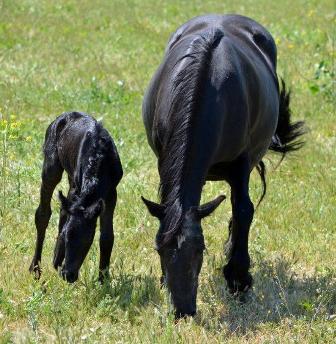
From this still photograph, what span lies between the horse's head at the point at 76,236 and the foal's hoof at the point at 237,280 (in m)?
1.08

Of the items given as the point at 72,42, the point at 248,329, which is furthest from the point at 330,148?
the point at 72,42

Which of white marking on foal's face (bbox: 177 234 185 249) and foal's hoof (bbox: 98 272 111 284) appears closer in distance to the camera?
white marking on foal's face (bbox: 177 234 185 249)

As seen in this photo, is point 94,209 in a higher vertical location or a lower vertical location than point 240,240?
higher

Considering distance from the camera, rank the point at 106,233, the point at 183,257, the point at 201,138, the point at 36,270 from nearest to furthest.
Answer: the point at 183,257 < the point at 201,138 < the point at 106,233 < the point at 36,270

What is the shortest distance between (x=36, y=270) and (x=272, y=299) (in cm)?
184

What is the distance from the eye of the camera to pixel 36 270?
6.39 metres

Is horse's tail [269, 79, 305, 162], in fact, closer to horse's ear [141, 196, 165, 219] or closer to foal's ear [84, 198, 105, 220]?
Answer: foal's ear [84, 198, 105, 220]

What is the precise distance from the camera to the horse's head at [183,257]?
488cm

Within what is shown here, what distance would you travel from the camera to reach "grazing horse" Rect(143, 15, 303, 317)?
4934mm

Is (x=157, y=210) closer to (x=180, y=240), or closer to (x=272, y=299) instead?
(x=180, y=240)

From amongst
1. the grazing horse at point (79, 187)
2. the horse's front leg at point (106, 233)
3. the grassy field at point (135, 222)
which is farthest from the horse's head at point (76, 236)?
the horse's front leg at point (106, 233)

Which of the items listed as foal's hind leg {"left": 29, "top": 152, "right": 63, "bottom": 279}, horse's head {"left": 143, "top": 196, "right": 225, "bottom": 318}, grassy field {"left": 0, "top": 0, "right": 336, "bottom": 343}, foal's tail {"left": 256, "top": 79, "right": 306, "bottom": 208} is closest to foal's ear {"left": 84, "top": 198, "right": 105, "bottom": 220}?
grassy field {"left": 0, "top": 0, "right": 336, "bottom": 343}

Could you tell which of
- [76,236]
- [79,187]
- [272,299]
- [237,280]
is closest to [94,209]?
[76,236]

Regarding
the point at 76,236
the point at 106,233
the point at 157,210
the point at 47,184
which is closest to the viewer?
the point at 157,210
